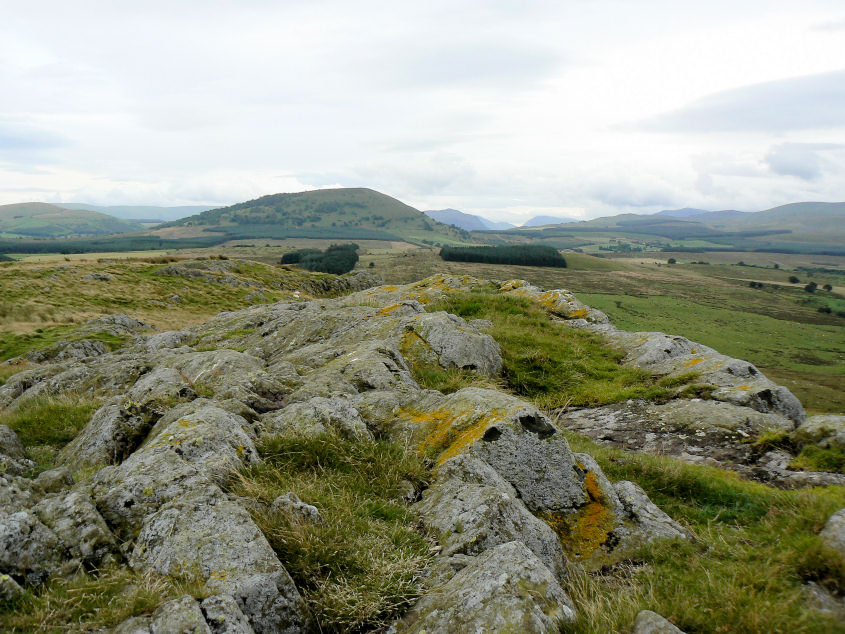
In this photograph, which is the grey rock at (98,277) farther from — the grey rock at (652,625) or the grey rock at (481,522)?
the grey rock at (652,625)

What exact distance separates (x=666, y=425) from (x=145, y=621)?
10.8 m

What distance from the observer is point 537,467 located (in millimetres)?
7008

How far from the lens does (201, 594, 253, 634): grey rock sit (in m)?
3.79

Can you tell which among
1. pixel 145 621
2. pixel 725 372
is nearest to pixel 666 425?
pixel 725 372

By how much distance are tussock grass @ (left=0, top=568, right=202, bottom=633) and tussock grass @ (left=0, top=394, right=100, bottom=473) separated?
574cm

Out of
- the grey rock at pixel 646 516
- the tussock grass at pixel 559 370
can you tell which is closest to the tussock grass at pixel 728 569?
the grey rock at pixel 646 516

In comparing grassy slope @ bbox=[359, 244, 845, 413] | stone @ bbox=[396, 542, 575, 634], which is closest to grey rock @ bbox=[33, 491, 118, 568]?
stone @ bbox=[396, 542, 575, 634]

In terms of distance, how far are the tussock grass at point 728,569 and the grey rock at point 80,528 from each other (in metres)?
5.26

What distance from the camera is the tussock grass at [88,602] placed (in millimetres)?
3707

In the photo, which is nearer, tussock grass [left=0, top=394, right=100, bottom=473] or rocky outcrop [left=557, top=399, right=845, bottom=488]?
rocky outcrop [left=557, top=399, right=845, bottom=488]

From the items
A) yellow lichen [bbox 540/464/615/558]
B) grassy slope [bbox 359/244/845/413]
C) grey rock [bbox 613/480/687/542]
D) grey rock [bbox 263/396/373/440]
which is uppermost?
grey rock [bbox 263/396/373/440]

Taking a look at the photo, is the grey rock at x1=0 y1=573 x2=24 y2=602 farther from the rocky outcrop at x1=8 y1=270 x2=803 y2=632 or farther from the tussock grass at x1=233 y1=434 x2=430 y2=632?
the tussock grass at x1=233 y1=434 x2=430 y2=632

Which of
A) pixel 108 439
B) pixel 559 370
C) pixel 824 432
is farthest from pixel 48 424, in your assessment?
pixel 824 432

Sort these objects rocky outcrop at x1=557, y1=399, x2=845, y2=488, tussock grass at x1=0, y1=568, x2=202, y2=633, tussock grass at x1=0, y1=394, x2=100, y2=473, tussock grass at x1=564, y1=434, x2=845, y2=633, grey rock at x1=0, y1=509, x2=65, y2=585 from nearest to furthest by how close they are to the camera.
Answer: tussock grass at x1=0, y1=568, x2=202, y2=633, tussock grass at x1=564, y1=434, x2=845, y2=633, grey rock at x1=0, y1=509, x2=65, y2=585, rocky outcrop at x1=557, y1=399, x2=845, y2=488, tussock grass at x1=0, y1=394, x2=100, y2=473
